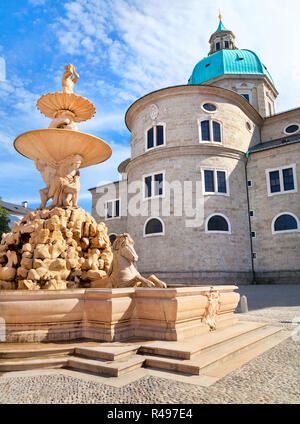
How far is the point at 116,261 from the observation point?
6285mm

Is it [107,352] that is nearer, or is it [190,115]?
[107,352]

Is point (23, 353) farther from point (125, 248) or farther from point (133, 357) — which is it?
point (125, 248)

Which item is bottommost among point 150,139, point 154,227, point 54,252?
point 54,252

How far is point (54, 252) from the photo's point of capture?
22.7 ft

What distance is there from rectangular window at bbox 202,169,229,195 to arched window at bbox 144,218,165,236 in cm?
433

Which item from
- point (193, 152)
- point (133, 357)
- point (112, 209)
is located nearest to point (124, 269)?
point (133, 357)

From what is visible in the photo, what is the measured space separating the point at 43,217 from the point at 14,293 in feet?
10.5

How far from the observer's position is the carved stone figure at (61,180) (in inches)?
338

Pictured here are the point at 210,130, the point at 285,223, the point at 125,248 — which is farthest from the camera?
the point at 210,130

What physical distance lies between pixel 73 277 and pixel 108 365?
136 inches

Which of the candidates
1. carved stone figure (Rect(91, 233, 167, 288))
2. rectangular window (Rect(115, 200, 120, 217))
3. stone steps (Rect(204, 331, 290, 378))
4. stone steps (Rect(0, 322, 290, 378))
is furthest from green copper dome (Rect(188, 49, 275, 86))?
stone steps (Rect(0, 322, 290, 378))

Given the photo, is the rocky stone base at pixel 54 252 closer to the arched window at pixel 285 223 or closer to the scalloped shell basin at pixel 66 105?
the scalloped shell basin at pixel 66 105

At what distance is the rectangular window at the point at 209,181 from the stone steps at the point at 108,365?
20298 mm

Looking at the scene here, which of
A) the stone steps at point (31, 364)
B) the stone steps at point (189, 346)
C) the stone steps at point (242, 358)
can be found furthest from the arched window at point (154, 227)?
the stone steps at point (31, 364)
